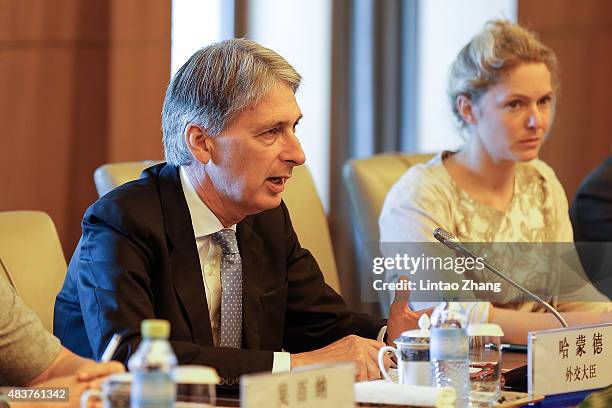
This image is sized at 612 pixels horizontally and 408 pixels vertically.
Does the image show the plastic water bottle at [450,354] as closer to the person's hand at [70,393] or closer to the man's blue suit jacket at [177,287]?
the man's blue suit jacket at [177,287]

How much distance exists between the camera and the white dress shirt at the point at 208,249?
96.6 inches

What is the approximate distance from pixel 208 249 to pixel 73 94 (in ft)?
3.50

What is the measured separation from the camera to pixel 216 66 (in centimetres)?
239

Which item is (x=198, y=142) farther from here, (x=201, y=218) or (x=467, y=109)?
(x=467, y=109)

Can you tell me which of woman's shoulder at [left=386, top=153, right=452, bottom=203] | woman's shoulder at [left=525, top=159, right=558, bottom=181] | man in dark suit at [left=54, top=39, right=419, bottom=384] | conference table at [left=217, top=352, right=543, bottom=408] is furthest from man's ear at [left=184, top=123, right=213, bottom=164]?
woman's shoulder at [left=525, top=159, right=558, bottom=181]

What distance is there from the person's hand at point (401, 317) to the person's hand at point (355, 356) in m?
0.09

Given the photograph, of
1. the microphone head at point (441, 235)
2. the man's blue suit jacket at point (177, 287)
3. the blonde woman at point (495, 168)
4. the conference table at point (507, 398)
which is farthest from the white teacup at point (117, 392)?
the blonde woman at point (495, 168)

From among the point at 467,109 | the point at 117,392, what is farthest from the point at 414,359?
the point at 467,109

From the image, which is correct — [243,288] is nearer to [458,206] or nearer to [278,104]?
[278,104]

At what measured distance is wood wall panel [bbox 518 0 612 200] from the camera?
15.3ft

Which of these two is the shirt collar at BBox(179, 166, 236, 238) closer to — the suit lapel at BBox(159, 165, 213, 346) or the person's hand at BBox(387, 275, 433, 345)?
the suit lapel at BBox(159, 165, 213, 346)

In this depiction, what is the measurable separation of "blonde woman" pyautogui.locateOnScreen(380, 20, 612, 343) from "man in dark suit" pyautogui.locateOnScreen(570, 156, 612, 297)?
0.13m

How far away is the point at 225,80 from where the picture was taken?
2393mm

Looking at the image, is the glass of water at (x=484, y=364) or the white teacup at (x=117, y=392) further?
the glass of water at (x=484, y=364)
